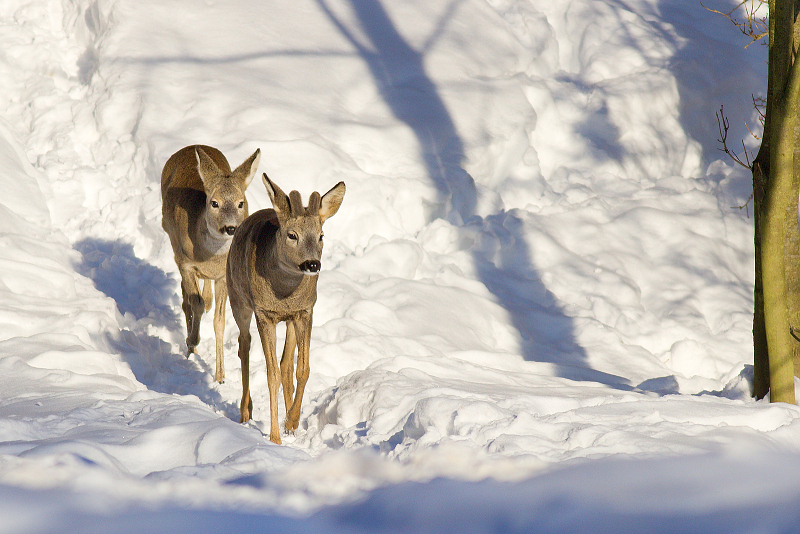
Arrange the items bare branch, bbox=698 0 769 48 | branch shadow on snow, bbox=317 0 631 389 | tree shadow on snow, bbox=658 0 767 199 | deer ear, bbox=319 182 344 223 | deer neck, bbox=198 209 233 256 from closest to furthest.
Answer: deer ear, bbox=319 182 344 223 < bare branch, bbox=698 0 769 48 < deer neck, bbox=198 209 233 256 < branch shadow on snow, bbox=317 0 631 389 < tree shadow on snow, bbox=658 0 767 199

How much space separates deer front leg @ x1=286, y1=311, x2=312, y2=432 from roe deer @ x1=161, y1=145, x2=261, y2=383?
1589 millimetres

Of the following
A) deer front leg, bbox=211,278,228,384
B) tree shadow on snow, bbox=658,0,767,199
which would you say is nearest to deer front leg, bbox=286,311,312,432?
deer front leg, bbox=211,278,228,384

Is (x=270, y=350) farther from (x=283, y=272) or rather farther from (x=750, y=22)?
(x=750, y=22)

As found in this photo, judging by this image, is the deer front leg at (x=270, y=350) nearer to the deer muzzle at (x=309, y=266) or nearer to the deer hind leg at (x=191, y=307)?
the deer muzzle at (x=309, y=266)

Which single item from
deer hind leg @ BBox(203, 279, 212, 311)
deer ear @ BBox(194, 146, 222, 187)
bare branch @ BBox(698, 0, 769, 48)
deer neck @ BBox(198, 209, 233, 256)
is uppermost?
bare branch @ BBox(698, 0, 769, 48)

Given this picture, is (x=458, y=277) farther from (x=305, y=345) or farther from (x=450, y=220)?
(x=305, y=345)

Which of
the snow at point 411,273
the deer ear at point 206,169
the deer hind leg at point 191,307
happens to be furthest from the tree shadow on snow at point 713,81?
the deer hind leg at point 191,307

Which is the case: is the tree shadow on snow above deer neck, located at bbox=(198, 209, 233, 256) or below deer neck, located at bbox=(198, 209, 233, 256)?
above

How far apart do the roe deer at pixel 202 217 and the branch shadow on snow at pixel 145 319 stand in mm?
248

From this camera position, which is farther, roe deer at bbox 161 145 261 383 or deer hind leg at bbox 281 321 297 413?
roe deer at bbox 161 145 261 383

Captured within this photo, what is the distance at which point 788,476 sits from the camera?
10.8ft

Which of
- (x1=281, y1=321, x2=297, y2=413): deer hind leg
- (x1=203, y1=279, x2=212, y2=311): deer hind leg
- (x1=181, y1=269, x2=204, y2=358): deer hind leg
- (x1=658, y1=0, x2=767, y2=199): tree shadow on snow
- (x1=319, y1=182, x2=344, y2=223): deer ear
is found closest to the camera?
(x1=319, y1=182, x2=344, y2=223): deer ear

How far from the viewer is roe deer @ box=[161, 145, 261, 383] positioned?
660 cm

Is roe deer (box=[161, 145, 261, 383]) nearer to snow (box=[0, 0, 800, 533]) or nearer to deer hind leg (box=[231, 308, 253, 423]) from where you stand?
snow (box=[0, 0, 800, 533])
